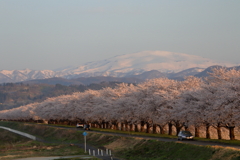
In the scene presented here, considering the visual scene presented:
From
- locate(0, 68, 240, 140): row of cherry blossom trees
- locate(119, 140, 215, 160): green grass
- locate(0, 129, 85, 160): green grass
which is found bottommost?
locate(0, 129, 85, 160): green grass

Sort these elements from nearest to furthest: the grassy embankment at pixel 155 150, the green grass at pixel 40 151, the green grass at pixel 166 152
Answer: the grassy embankment at pixel 155 150 → the green grass at pixel 166 152 → the green grass at pixel 40 151

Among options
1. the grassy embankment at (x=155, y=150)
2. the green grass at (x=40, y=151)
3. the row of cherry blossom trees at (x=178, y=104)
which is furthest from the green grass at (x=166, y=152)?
the row of cherry blossom trees at (x=178, y=104)

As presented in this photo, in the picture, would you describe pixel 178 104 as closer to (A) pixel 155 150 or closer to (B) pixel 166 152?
(A) pixel 155 150

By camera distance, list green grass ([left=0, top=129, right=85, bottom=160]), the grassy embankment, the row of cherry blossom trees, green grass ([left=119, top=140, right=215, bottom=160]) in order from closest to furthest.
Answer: the grassy embankment → green grass ([left=119, top=140, right=215, bottom=160]) → the row of cherry blossom trees → green grass ([left=0, top=129, right=85, bottom=160])

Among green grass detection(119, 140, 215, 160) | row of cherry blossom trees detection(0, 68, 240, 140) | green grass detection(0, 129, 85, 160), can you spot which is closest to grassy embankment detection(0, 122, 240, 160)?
green grass detection(119, 140, 215, 160)

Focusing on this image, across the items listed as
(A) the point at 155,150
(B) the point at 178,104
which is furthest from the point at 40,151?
(B) the point at 178,104

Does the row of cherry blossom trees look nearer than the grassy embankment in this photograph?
No

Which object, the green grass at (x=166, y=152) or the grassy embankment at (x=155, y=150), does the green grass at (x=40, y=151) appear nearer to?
the grassy embankment at (x=155, y=150)

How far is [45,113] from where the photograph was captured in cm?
18238

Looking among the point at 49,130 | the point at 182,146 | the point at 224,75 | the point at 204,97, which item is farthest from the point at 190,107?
the point at 49,130

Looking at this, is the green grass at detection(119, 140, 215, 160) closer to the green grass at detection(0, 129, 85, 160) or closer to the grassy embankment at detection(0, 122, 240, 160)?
the grassy embankment at detection(0, 122, 240, 160)

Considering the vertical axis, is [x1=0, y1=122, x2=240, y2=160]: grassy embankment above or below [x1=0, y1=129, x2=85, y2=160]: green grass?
above

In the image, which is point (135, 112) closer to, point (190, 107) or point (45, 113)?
point (190, 107)

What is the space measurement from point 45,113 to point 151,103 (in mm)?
105437
